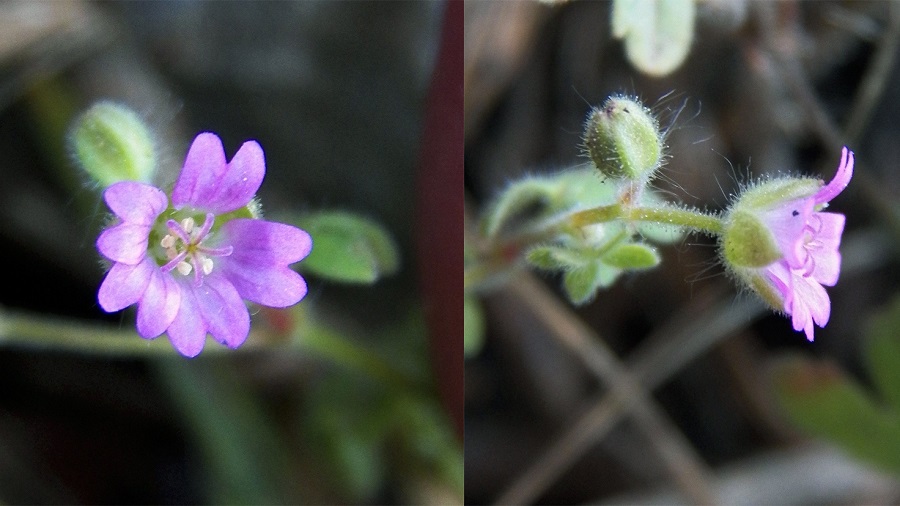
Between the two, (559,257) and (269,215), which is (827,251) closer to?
(559,257)

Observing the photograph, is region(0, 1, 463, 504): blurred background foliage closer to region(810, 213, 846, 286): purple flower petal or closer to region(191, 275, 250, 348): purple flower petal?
region(191, 275, 250, 348): purple flower petal

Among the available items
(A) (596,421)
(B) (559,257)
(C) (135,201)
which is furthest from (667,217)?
(A) (596,421)

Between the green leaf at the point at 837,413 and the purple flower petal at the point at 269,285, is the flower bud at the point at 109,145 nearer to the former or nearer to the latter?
the purple flower petal at the point at 269,285

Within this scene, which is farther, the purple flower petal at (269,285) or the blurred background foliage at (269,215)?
the blurred background foliage at (269,215)

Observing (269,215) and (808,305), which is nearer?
(808,305)

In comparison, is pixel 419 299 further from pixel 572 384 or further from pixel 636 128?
pixel 636 128

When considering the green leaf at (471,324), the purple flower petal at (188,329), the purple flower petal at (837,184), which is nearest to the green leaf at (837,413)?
the green leaf at (471,324)

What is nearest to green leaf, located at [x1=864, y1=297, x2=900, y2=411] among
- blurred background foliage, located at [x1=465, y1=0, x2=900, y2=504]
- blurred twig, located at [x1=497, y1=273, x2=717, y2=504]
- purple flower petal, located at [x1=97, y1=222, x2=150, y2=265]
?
blurred background foliage, located at [x1=465, y1=0, x2=900, y2=504]
